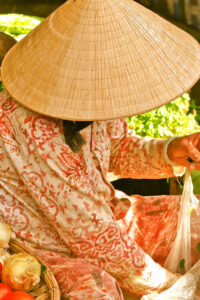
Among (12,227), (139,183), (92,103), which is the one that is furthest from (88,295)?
(139,183)

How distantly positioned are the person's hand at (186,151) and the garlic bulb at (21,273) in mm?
796

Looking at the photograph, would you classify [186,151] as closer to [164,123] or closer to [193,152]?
[193,152]

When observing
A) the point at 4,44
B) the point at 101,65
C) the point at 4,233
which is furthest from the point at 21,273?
the point at 4,44

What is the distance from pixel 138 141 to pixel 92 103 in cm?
73

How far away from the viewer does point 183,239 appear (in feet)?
6.66

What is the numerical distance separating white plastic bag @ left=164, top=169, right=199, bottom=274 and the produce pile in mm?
704

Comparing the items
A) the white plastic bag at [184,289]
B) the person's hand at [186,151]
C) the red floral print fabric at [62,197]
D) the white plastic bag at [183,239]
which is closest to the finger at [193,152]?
the person's hand at [186,151]

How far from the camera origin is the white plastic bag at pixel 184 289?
6.23 feet

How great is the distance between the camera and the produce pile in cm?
151

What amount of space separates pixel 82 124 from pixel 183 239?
723mm

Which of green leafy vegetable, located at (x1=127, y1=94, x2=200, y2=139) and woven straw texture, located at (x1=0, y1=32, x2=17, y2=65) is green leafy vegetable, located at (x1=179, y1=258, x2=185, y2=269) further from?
woven straw texture, located at (x1=0, y1=32, x2=17, y2=65)

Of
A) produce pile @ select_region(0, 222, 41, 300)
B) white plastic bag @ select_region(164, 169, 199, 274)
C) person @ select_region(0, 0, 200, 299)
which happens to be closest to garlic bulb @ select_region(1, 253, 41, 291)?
produce pile @ select_region(0, 222, 41, 300)

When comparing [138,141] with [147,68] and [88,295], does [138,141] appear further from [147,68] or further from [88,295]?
[88,295]

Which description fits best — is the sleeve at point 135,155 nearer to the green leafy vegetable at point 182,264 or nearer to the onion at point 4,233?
the green leafy vegetable at point 182,264
